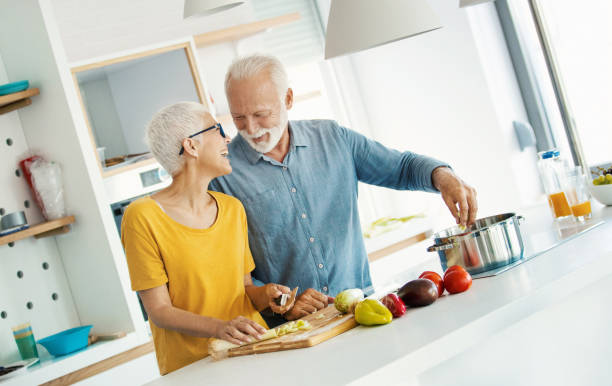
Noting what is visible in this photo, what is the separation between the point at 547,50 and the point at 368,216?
64.4 inches

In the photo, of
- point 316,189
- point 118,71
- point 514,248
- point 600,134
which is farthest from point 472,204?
point 118,71

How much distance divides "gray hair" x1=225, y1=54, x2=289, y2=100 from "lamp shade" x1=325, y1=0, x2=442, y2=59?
49cm

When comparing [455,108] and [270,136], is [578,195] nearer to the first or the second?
[270,136]

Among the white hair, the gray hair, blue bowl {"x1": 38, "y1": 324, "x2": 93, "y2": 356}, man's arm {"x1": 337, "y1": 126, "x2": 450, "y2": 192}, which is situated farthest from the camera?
blue bowl {"x1": 38, "y1": 324, "x2": 93, "y2": 356}

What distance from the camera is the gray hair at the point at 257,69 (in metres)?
2.04

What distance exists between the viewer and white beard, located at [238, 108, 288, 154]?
2062 mm

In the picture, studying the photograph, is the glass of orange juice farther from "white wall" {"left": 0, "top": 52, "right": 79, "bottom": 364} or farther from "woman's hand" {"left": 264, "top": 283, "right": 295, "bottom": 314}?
"white wall" {"left": 0, "top": 52, "right": 79, "bottom": 364}

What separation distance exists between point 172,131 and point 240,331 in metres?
0.66

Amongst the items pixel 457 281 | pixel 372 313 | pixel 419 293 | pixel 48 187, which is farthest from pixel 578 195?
pixel 48 187

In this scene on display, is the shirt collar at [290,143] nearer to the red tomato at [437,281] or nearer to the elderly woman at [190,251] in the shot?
the elderly woman at [190,251]

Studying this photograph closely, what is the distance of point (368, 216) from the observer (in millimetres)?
4445

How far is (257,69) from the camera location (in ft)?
6.70

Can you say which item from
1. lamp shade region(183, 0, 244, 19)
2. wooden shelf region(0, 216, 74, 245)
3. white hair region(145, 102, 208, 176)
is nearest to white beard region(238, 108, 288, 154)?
white hair region(145, 102, 208, 176)

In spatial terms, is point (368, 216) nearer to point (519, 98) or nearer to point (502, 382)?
point (519, 98)
